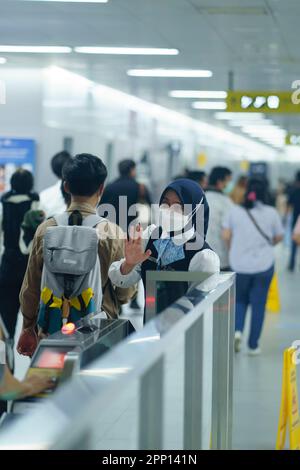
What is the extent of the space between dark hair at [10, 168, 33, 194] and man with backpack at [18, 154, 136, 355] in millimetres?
2828

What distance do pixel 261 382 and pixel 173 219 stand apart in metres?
3.75

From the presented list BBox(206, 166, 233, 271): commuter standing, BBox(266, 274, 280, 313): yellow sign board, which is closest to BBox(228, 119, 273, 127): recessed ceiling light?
BBox(266, 274, 280, 313): yellow sign board

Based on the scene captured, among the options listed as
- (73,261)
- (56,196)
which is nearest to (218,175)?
(56,196)

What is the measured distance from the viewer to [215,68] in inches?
537

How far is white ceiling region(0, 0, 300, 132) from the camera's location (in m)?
8.81

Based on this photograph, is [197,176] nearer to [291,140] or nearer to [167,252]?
[167,252]

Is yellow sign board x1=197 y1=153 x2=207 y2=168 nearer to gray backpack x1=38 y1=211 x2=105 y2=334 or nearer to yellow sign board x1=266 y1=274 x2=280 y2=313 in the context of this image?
yellow sign board x1=266 y1=274 x2=280 y2=313

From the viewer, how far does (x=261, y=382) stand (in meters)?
8.00

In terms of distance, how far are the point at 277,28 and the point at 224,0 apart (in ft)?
5.23

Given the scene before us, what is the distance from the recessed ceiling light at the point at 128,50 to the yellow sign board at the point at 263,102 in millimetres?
2210

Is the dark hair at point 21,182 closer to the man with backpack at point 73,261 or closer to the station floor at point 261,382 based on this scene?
the station floor at point 261,382

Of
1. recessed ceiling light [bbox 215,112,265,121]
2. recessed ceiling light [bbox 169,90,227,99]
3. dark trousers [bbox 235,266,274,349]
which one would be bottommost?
dark trousers [bbox 235,266,274,349]

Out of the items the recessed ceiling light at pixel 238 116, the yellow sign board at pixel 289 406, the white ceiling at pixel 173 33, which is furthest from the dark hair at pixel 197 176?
the recessed ceiling light at pixel 238 116
